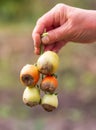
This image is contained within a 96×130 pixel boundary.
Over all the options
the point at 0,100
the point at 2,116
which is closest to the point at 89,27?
the point at 2,116

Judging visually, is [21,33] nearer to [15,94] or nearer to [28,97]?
[15,94]

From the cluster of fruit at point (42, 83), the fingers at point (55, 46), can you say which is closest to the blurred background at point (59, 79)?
the fingers at point (55, 46)

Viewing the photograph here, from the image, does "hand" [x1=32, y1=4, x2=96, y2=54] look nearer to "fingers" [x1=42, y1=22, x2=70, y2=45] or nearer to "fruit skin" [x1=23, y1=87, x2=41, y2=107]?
"fingers" [x1=42, y1=22, x2=70, y2=45]

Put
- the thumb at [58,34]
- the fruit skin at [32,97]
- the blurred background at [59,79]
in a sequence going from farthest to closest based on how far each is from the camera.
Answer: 1. the blurred background at [59,79]
2. the thumb at [58,34]
3. the fruit skin at [32,97]

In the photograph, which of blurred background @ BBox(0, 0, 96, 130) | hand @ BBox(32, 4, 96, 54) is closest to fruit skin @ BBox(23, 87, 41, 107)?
hand @ BBox(32, 4, 96, 54)

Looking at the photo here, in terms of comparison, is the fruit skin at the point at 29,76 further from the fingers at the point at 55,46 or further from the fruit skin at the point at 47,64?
the fingers at the point at 55,46

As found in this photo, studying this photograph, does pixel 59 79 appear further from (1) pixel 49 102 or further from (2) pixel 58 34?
(1) pixel 49 102
